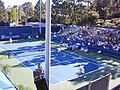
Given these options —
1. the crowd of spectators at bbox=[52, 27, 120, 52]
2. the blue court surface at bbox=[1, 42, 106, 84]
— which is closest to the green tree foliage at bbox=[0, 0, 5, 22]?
the crowd of spectators at bbox=[52, 27, 120, 52]

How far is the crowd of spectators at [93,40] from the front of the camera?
74.2 feet

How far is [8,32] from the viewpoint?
1208 inches

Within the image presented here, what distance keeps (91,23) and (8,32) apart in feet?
46.3

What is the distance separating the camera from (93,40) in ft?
82.8

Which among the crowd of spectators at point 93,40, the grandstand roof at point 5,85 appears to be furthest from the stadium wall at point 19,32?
the grandstand roof at point 5,85

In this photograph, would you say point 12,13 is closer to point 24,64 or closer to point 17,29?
point 17,29

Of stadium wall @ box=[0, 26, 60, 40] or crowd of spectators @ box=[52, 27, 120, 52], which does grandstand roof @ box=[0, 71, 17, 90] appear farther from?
stadium wall @ box=[0, 26, 60, 40]

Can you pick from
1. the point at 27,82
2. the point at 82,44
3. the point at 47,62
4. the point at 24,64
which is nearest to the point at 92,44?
the point at 82,44

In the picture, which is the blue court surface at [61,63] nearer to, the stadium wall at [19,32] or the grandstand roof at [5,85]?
the stadium wall at [19,32]

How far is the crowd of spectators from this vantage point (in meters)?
22.6

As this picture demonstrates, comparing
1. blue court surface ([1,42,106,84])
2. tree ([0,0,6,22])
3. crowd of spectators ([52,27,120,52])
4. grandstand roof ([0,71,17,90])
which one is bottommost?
blue court surface ([1,42,106,84])

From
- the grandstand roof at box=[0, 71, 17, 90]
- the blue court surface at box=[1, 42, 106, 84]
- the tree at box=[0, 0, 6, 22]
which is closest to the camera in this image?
the grandstand roof at box=[0, 71, 17, 90]

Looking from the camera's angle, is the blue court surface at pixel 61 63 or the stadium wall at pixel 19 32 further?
the stadium wall at pixel 19 32

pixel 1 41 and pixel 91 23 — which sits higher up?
pixel 91 23
